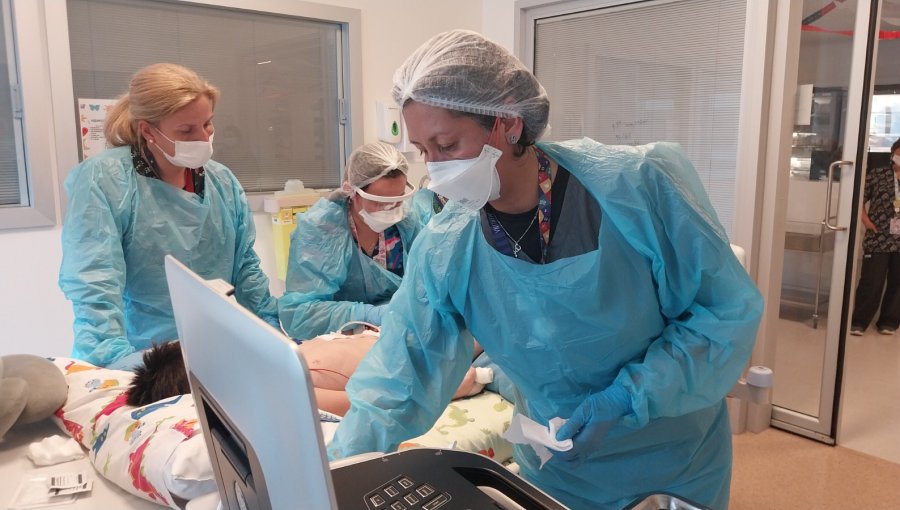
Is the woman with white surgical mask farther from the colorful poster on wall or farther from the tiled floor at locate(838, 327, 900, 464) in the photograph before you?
the tiled floor at locate(838, 327, 900, 464)

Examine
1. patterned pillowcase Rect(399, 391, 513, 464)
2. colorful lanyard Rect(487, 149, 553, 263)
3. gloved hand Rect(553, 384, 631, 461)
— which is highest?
colorful lanyard Rect(487, 149, 553, 263)

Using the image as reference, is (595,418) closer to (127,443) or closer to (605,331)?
(605,331)

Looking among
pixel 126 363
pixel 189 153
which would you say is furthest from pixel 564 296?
pixel 189 153

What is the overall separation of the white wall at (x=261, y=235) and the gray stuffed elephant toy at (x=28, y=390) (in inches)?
49.5

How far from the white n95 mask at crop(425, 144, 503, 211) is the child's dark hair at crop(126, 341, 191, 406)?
0.70 m

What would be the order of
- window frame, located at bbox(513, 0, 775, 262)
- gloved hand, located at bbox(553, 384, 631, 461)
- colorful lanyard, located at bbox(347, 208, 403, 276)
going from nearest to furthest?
1. gloved hand, located at bbox(553, 384, 631, 461)
2. colorful lanyard, located at bbox(347, 208, 403, 276)
3. window frame, located at bbox(513, 0, 775, 262)

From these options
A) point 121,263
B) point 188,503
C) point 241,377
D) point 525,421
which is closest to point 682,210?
point 525,421

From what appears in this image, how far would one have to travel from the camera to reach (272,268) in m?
3.29

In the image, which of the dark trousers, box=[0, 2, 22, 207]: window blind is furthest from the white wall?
the dark trousers

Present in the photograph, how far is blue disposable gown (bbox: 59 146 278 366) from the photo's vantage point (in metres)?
1.69

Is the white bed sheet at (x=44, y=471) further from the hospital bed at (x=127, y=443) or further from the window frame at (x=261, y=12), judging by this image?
the window frame at (x=261, y=12)

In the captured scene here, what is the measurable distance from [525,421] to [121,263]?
1254 mm

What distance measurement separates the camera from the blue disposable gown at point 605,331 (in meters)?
1.08

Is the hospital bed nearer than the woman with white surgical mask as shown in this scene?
Yes
